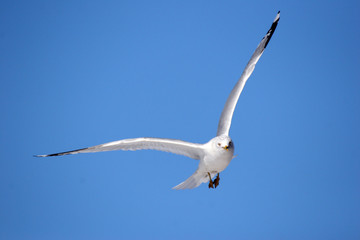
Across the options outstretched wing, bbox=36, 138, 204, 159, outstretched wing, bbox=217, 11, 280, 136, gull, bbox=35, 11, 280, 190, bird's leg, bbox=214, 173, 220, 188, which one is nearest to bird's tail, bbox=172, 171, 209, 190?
gull, bbox=35, 11, 280, 190

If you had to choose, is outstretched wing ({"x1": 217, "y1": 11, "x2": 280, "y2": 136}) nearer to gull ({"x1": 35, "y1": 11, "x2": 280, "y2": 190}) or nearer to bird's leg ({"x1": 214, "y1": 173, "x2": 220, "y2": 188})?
gull ({"x1": 35, "y1": 11, "x2": 280, "y2": 190})

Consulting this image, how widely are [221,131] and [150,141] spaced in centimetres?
144

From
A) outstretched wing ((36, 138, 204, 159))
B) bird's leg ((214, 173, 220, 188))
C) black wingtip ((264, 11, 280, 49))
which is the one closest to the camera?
outstretched wing ((36, 138, 204, 159))

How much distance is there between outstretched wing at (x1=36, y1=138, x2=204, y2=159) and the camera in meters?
5.56

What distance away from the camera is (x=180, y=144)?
571 cm

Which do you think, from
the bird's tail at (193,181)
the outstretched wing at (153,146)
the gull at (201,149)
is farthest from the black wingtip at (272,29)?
the bird's tail at (193,181)

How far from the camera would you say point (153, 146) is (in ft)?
19.3

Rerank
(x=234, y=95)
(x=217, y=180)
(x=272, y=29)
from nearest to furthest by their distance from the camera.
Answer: (x=217, y=180)
(x=234, y=95)
(x=272, y=29)

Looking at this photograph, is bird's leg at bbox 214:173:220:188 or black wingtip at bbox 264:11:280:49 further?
black wingtip at bbox 264:11:280:49

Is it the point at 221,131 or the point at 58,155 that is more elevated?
the point at 221,131

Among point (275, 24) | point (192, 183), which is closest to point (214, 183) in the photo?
point (192, 183)

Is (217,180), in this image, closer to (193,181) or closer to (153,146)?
(193,181)

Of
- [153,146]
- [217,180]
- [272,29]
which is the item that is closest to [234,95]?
[217,180]

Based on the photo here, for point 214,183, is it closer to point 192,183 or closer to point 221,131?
point 192,183
